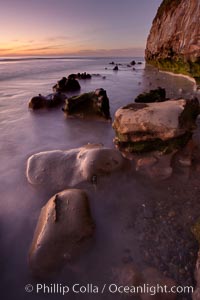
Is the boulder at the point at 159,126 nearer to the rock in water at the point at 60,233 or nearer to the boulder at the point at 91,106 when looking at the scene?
the rock in water at the point at 60,233

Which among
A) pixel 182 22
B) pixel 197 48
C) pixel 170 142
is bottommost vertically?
pixel 170 142

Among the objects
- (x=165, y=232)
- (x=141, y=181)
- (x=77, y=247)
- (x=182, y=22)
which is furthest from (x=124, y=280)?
(x=182, y=22)

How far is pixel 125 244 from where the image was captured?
2869mm

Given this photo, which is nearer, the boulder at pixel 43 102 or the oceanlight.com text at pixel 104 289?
the oceanlight.com text at pixel 104 289

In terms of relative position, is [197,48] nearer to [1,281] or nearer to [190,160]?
[190,160]

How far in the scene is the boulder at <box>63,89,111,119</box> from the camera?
7629mm

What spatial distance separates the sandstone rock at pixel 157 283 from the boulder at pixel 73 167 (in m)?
1.85

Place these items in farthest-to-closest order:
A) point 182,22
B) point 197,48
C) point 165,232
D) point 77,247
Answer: point 182,22 < point 197,48 < point 165,232 < point 77,247

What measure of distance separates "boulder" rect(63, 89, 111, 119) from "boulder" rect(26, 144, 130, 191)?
331 cm

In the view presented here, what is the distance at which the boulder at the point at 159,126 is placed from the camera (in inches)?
173

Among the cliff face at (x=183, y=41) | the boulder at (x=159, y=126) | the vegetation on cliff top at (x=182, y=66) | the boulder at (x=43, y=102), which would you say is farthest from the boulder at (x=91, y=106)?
the cliff face at (x=183, y=41)

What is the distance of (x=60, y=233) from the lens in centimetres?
283

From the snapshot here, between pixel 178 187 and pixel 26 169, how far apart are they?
2948 mm

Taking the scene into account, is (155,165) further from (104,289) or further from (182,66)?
(182,66)
